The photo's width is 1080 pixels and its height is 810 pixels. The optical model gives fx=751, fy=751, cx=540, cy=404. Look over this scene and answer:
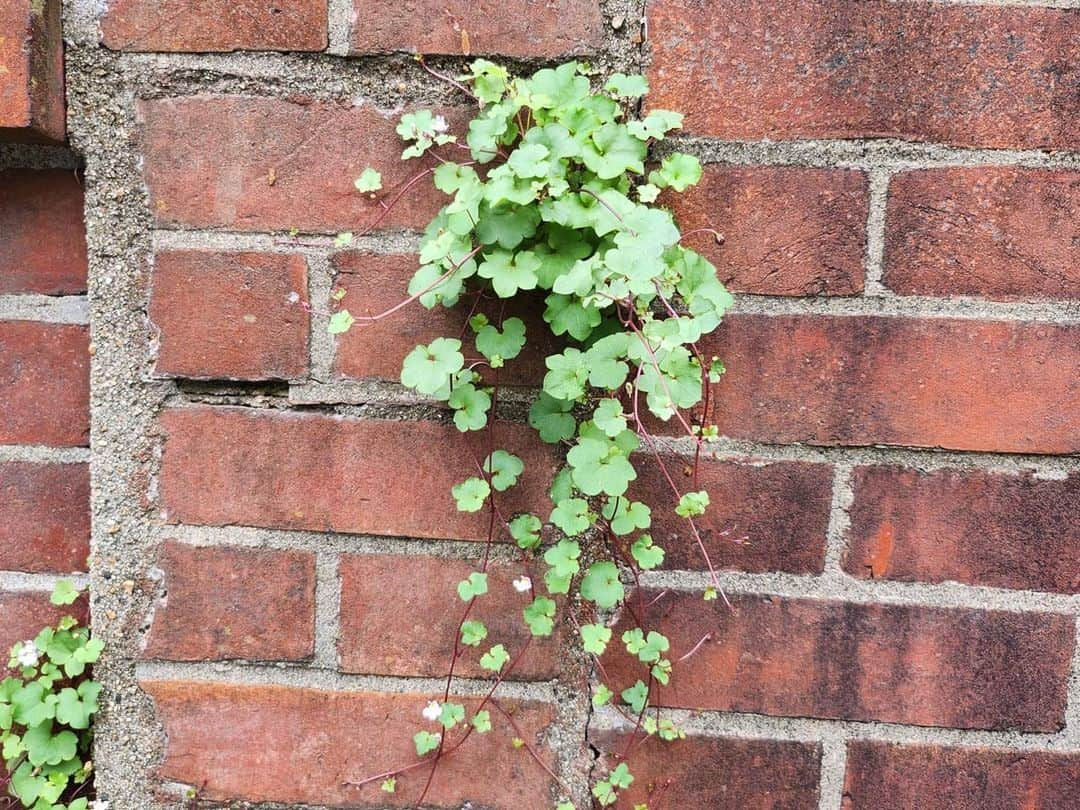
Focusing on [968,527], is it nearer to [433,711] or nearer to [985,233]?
[985,233]

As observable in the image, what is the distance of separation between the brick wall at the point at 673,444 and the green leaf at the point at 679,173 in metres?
0.03

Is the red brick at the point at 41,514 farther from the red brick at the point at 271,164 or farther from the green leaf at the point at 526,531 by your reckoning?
the green leaf at the point at 526,531

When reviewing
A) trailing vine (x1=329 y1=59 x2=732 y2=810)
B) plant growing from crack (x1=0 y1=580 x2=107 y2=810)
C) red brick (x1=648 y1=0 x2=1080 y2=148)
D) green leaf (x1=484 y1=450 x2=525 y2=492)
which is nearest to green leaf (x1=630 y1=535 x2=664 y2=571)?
trailing vine (x1=329 y1=59 x2=732 y2=810)

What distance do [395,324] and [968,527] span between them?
46cm

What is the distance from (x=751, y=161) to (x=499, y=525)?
0.33m

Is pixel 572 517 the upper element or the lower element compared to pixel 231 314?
lower

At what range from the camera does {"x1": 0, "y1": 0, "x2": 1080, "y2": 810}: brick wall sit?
0.54 metres

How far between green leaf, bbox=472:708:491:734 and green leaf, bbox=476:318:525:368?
27 centimetres

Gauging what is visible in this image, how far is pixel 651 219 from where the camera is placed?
48cm

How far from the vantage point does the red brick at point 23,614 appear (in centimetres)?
63

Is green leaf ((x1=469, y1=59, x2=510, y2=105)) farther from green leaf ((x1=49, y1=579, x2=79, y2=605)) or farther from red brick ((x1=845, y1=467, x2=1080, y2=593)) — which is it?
green leaf ((x1=49, y1=579, x2=79, y2=605))

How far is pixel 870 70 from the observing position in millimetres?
534

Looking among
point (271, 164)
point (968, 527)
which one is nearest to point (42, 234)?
point (271, 164)

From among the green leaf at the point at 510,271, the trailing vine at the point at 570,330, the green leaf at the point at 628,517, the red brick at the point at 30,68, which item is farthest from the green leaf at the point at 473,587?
the red brick at the point at 30,68
